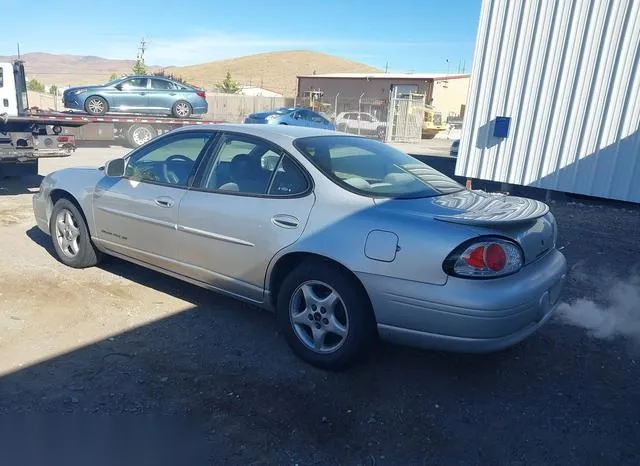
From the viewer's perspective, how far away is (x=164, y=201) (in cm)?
402

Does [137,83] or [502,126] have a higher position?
[137,83]

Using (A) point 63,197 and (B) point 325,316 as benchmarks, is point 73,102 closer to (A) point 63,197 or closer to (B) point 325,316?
(A) point 63,197

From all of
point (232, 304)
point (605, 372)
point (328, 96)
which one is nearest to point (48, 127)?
point (232, 304)

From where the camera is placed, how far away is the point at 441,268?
9.34 ft

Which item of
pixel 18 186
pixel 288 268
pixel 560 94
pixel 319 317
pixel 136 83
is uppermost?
pixel 560 94

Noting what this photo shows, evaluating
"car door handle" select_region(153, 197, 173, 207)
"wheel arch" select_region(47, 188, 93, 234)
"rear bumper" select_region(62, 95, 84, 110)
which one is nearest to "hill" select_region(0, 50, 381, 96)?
"rear bumper" select_region(62, 95, 84, 110)

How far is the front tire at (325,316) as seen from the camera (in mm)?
3119

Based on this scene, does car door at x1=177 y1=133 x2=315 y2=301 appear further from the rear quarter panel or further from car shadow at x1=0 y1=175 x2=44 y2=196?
car shadow at x1=0 y1=175 x2=44 y2=196

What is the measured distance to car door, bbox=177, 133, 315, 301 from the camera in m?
3.41

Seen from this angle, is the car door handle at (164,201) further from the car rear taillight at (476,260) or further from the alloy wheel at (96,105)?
the alloy wheel at (96,105)

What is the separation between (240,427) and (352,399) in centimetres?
69

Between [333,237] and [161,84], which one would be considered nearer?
[333,237]

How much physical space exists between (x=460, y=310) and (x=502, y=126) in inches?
299

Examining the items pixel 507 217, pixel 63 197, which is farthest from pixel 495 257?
pixel 63 197
